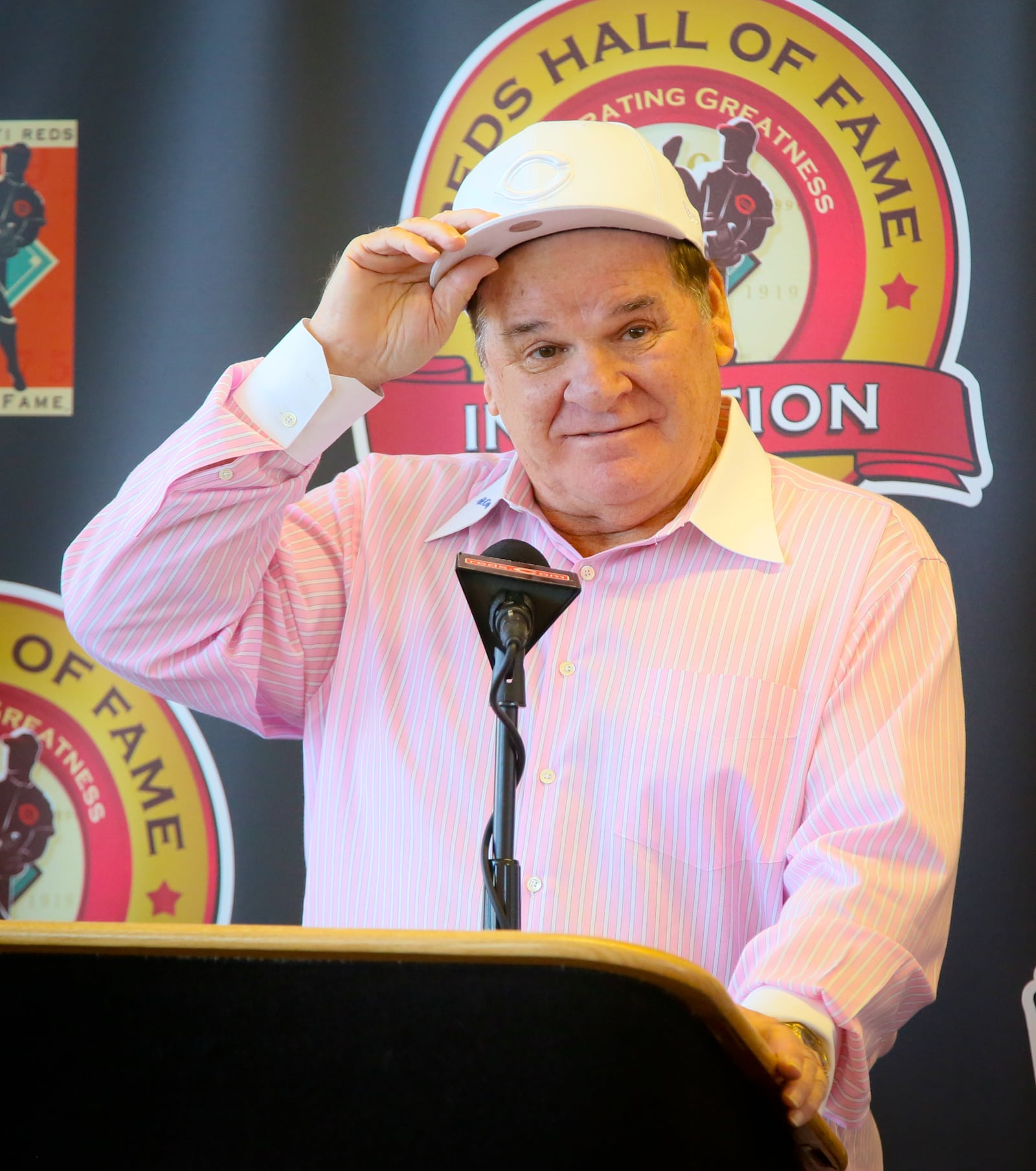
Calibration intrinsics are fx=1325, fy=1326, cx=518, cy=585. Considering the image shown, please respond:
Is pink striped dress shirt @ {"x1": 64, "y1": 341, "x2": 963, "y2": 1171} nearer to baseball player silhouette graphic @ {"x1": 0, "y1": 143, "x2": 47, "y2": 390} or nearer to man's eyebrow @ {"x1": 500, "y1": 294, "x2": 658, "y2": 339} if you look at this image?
man's eyebrow @ {"x1": 500, "y1": 294, "x2": 658, "y2": 339}

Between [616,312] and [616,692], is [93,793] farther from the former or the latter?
[616,312]

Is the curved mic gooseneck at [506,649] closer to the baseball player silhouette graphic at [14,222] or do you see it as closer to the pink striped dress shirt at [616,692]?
the pink striped dress shirt at [616,692]

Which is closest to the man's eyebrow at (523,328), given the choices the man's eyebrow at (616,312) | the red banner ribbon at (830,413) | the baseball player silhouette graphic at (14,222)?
the man's eyebrow at (616,312)

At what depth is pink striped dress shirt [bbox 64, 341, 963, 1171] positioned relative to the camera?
1.61 meters

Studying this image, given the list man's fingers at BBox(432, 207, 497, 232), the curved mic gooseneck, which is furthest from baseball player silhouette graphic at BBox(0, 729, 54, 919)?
the curved mic gooseneck

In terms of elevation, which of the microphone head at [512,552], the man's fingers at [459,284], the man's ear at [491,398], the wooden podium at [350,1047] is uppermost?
the man's fingers at [459,284]

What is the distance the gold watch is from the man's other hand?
11 millimetres

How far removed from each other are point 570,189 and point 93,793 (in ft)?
4.48

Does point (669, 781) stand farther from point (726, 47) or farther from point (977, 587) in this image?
point (726, 47)

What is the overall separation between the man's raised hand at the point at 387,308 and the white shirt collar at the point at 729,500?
225mm

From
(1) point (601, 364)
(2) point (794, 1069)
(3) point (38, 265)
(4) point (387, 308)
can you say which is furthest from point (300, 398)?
(2) point (794, 1069)

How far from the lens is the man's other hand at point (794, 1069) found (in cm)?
106

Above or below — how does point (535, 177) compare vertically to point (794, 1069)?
above

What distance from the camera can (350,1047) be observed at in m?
0.83
